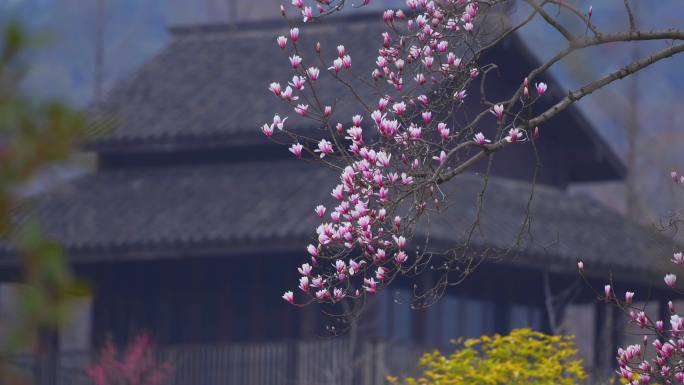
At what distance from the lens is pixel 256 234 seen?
22578 millimetres

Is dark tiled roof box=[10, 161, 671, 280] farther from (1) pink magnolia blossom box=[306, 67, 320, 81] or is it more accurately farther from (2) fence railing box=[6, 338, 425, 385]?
(1) pink magnolia blossom box=[306, 67, 320, 81]

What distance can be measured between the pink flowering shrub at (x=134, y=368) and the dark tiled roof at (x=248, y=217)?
153 centimetres

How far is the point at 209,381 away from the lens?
23250 millimetres

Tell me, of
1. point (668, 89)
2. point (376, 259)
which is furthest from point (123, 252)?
point (668, 89)

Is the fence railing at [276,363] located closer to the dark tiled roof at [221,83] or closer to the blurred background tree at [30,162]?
the dark tiled roof at [221,83]

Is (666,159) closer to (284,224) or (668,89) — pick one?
(668,89)

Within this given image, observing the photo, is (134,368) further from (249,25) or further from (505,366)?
(249,25)

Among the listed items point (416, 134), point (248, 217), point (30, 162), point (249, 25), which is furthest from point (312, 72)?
point (249, 25)

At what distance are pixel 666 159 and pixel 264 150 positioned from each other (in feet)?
98.3

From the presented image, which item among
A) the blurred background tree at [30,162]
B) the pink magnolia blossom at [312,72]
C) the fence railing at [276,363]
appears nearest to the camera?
the blurred background tree at [30,162]

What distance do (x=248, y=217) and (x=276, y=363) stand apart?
2.27 meters

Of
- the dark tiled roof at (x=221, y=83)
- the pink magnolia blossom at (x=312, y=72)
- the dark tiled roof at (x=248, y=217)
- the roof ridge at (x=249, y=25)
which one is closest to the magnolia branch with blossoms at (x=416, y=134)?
the pink magnolia blossom at (x=312, y=72)

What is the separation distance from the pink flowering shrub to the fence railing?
0.95 feet

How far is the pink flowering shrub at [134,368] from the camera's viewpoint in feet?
73.3
